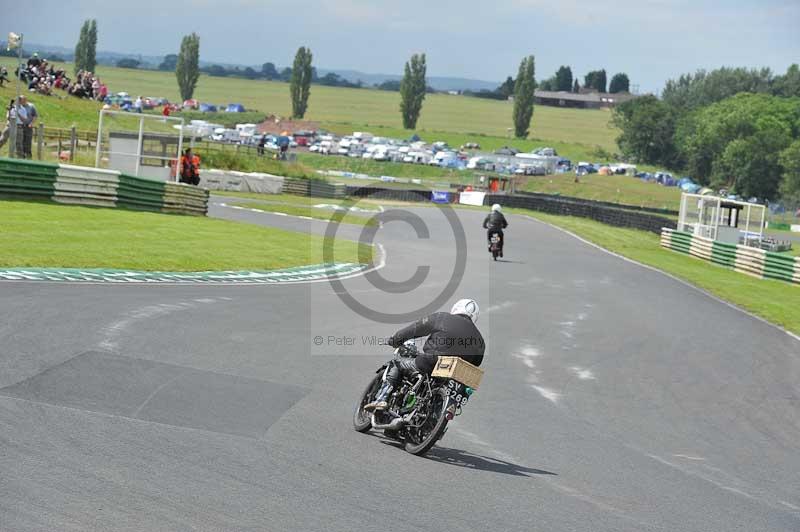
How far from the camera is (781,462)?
39.3ft

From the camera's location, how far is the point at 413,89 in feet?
472

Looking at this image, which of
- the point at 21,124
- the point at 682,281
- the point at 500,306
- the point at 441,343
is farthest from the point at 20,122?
the point at 441,343

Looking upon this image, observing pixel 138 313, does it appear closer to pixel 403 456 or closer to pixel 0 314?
pixel 0 314

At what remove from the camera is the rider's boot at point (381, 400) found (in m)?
10.1

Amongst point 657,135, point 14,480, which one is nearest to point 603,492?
point 14,480

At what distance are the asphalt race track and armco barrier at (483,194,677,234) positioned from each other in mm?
34252

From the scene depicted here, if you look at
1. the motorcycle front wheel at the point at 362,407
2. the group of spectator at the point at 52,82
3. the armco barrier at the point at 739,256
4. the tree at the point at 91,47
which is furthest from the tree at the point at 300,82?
the motorcycle front wheel at the point at 362,407

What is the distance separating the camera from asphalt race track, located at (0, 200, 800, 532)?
7.56 metres

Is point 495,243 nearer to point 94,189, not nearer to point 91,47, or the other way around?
point 94,189

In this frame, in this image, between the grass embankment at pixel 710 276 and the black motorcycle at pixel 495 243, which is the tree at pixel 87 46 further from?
the black motorcycle at pixel 495 243

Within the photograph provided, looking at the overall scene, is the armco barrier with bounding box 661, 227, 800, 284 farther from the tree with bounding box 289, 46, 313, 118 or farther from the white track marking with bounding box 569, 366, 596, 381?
the tree with bounding box 289, 46, 313, 118

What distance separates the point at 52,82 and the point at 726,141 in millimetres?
86646

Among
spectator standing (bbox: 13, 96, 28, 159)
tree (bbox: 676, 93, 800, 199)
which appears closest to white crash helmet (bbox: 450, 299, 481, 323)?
spectator standing (bbox: 13, 96, 28, 159)

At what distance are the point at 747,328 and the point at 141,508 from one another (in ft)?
58.6
